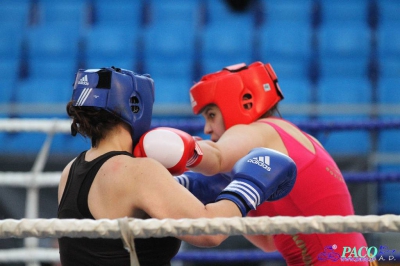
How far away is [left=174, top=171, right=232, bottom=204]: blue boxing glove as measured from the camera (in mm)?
2221

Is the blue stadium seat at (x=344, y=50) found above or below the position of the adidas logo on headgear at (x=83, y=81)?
below

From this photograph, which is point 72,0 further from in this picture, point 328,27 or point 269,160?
point 269,160

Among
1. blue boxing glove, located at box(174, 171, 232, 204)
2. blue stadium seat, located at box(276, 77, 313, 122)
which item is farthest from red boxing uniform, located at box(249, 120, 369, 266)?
blue stadium seat, located at box(276, 77, 313, 122)

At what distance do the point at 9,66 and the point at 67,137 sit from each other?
110 cm

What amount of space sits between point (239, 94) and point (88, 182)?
804 millimetres

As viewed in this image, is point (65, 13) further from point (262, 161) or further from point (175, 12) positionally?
point (262, 161)

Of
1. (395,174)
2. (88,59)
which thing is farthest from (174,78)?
(395,174)

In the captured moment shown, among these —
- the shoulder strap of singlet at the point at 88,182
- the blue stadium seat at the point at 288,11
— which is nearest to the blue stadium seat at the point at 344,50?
the blue stadium seat at the point at 288,11

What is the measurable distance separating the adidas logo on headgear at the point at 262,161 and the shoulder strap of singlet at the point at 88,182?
1.04 feet

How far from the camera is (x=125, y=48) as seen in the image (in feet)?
17.1

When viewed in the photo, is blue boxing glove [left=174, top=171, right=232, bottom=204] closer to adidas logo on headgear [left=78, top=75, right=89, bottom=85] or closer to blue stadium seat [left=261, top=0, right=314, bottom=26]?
adidas logo on headgear [left=78, top=75, right=89, bottom=85]

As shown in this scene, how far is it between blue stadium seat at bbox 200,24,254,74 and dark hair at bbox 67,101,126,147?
3.35 meters

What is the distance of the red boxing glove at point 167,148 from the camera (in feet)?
5.24

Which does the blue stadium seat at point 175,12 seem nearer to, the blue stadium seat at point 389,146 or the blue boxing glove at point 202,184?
the blue stadium seat at point 389,146
